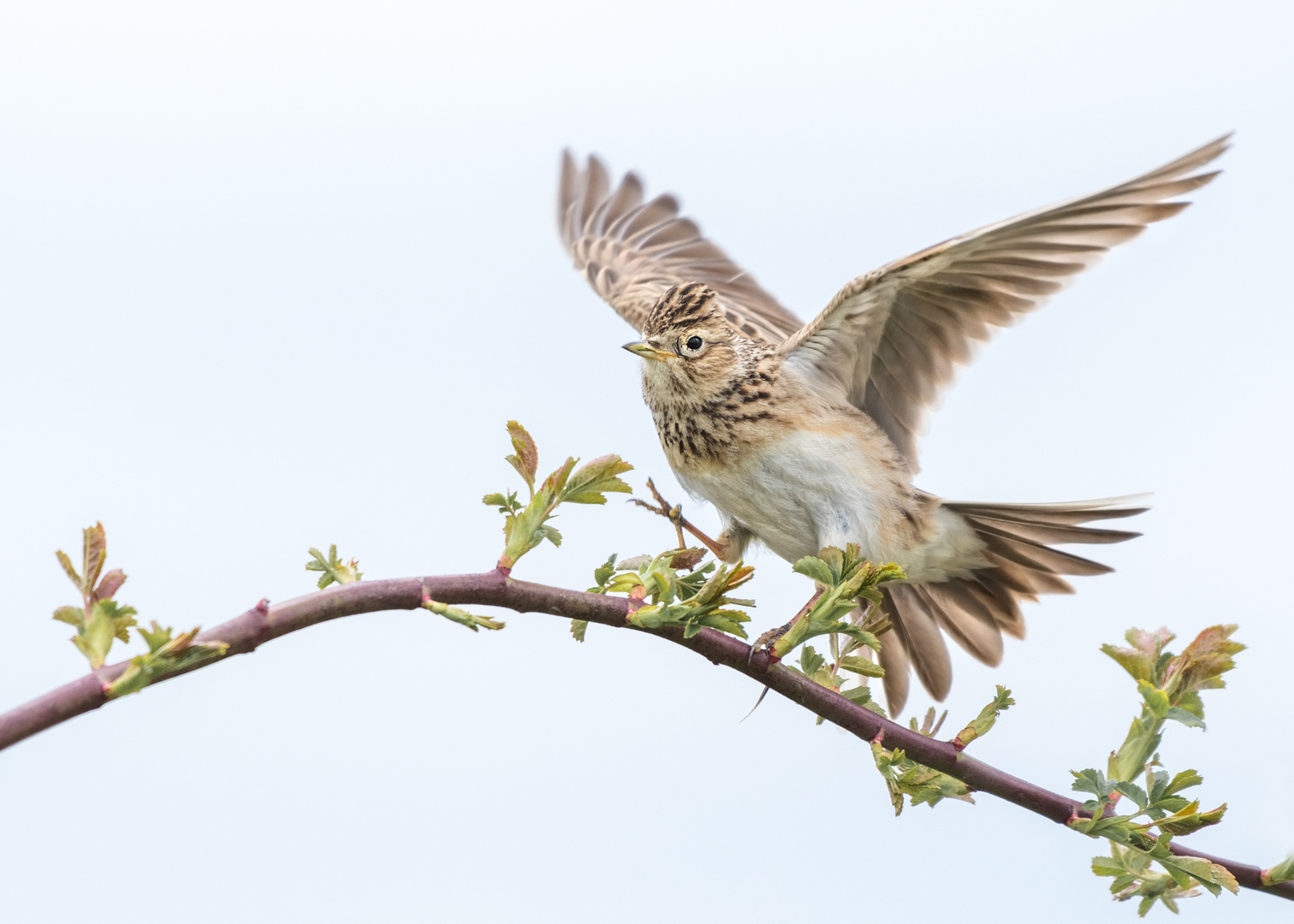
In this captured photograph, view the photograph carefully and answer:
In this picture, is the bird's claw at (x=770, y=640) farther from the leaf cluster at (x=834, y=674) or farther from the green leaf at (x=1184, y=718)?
the green leaf at (x=1184, y=718)

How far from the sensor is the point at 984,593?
4.38 m

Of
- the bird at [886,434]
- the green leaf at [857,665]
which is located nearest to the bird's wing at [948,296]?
the bird at [886,434]

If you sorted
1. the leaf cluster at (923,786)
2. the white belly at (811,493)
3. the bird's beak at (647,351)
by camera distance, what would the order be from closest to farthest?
1. the leaf cluster at (923,786)
2. the white belly at (811,493)
3. the bird's beak at (647,351)

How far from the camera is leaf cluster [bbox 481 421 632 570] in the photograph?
2.13 metres

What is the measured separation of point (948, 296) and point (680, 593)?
7.44ft

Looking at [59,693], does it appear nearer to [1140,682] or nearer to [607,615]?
[607,615]

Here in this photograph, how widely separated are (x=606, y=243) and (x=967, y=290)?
143 inches

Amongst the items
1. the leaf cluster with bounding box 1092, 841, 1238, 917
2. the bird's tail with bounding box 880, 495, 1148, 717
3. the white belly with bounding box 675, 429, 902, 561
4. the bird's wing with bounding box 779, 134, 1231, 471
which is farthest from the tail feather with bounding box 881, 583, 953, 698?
the leaf cluster with bounding box 1092, 841, 1238, 917

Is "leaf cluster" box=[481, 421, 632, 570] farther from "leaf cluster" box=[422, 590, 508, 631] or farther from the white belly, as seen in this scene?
the white belly

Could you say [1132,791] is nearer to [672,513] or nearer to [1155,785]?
[1155,785]

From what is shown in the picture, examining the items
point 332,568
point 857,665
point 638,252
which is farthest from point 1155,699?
point 638,252

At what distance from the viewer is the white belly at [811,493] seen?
4.12 metres

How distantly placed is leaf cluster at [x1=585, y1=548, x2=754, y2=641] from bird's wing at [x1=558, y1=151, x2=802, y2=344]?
12.5 ft

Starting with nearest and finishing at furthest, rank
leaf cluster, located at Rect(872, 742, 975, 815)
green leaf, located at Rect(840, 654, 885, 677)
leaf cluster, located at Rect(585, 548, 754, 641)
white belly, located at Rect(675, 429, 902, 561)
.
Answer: leaf cluster, located at Rect(585, 548, 754, 641), leaf cluster, located at Rect(872, 742, 975, 815), green leaf, located at Rect(840, 654, 885, 677), white belly, located at Rect(675, 429, 902, 561)
